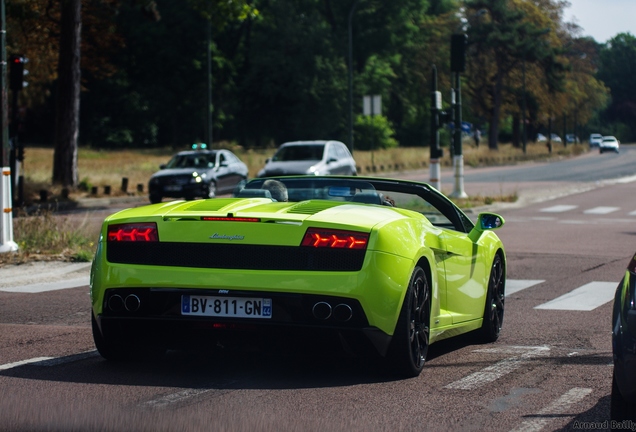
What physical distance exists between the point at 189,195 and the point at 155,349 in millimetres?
25980

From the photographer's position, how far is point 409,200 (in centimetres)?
966

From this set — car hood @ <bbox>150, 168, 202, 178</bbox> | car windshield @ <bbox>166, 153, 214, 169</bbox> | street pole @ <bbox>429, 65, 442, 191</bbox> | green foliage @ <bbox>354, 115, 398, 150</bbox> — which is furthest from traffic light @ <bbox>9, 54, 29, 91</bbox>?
green foliage @ <bbox>354, 115, 398, 150</bbox>

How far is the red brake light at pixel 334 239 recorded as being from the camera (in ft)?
21.5

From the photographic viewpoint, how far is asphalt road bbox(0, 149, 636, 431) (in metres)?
5.69

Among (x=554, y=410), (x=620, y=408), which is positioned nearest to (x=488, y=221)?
(x=554, y=410)

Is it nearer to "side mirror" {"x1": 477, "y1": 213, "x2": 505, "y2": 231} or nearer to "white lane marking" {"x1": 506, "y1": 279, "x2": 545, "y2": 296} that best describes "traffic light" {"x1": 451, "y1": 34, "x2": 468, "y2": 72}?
"white lane marking" {"x1": 506, "y1": 279, "x2": 545, "y2": 296}

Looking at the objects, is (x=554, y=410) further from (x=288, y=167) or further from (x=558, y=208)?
(x=288, y=167)

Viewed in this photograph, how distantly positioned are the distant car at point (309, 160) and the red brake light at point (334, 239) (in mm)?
25367

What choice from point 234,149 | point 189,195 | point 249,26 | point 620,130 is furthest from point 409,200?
point 620,130

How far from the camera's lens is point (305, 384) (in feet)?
22.3

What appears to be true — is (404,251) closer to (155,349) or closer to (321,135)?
(155,349)

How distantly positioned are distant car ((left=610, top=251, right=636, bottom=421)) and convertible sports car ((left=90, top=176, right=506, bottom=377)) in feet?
5.65

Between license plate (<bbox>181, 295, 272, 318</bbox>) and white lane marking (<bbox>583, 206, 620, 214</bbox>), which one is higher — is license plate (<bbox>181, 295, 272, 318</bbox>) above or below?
above

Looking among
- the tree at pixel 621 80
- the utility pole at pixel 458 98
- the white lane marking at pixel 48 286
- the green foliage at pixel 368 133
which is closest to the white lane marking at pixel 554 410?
the white lane marking at pixel 48 286
